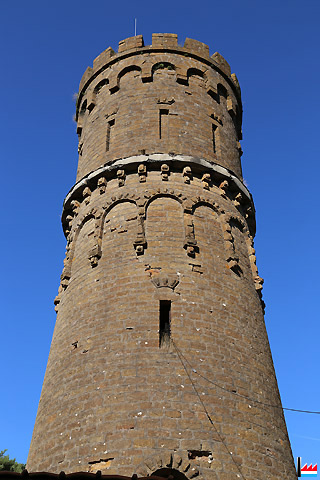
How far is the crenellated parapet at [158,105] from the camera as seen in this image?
14.1m

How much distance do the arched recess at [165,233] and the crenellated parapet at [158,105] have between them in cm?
173

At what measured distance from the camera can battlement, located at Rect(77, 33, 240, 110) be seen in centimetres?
1605

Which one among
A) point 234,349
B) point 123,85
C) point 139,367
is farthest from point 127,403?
point 123,85

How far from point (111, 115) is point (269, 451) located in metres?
10.1

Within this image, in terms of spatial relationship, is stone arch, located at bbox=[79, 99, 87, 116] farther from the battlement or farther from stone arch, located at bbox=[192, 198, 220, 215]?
stone arch, located at bbox=[192, 198, 220, 215]

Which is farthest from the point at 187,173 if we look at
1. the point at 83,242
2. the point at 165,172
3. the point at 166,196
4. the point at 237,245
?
the point at 83,242

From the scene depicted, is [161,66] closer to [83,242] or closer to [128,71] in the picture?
[128,71]

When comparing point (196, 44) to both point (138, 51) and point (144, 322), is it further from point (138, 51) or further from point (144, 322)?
point (144, 322)

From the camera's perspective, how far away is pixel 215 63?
1667 cm

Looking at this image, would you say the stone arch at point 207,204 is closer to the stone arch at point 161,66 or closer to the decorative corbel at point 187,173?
the decorative corbel at point 187,173

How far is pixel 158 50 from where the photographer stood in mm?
15930

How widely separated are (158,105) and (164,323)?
687cm

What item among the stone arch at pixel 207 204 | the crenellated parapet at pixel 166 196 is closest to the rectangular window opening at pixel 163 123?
the crenellated parapet at pixel 166 196

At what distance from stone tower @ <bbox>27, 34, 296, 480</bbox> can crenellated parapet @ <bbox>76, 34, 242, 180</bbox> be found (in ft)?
0.15
